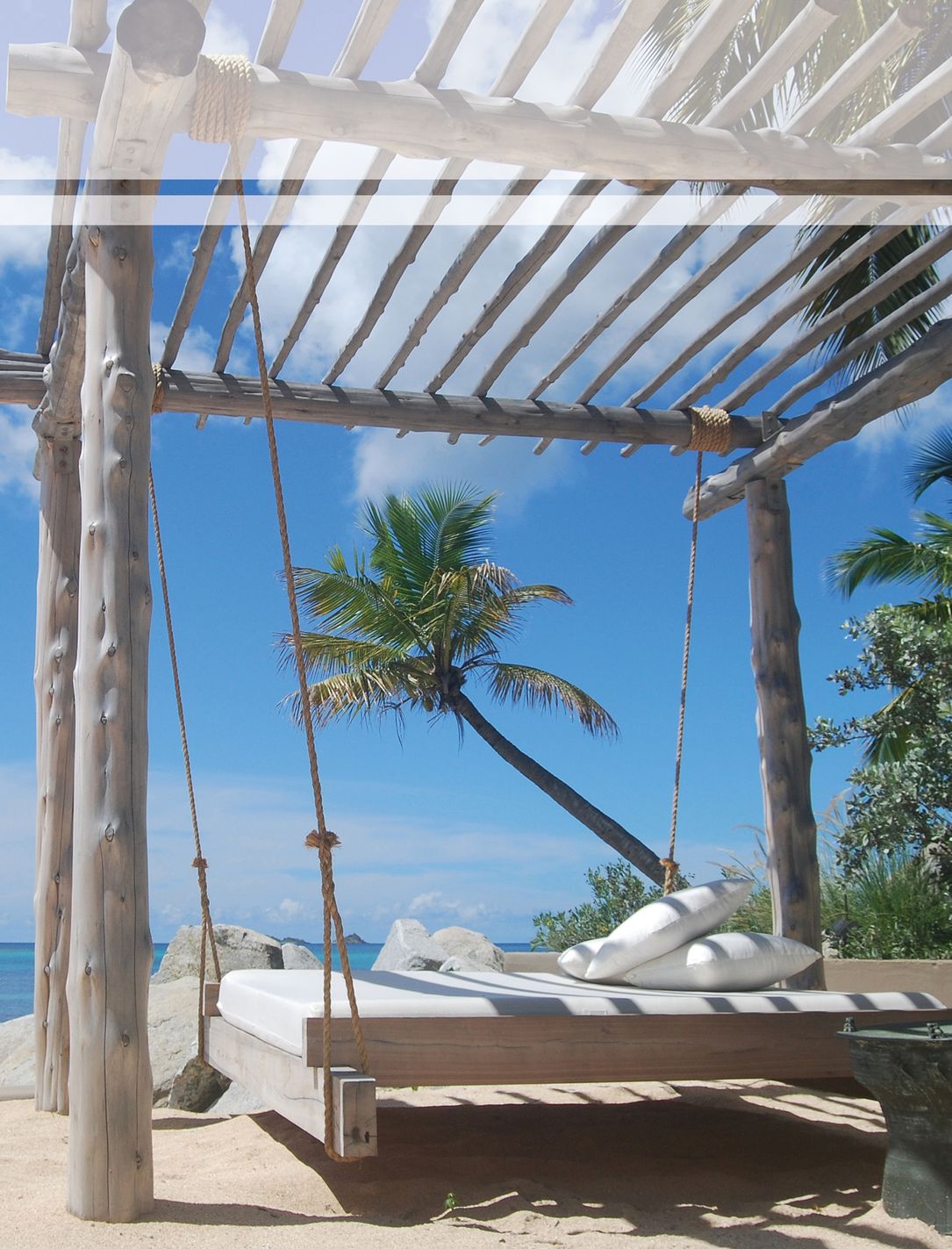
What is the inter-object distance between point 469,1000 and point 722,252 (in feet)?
8.27

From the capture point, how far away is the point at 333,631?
11539 millimetres

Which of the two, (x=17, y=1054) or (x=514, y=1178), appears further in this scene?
(x=17, y=1054)

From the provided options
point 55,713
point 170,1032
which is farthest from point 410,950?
point 55,713

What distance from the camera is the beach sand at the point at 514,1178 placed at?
252 cm

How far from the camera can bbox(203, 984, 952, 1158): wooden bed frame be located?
2.63 m

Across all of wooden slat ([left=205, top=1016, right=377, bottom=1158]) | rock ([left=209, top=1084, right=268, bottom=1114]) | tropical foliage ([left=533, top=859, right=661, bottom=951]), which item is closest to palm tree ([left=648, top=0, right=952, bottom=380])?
tropical foliage ([left=533, top=859, right=661, bottom=951])

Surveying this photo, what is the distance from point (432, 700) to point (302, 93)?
29.1 ft

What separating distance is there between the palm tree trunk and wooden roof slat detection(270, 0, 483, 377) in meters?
6.04

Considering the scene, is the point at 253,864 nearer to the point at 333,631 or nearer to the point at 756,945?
the point at 333,631

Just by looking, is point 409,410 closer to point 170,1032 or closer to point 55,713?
point 55,713

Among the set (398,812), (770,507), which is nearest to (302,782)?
(398,812)

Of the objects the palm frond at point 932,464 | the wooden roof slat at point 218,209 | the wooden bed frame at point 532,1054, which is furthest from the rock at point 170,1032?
the palm frond at point 932,464

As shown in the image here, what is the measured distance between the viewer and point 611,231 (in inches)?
146

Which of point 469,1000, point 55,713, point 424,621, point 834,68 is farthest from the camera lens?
point 424,621
